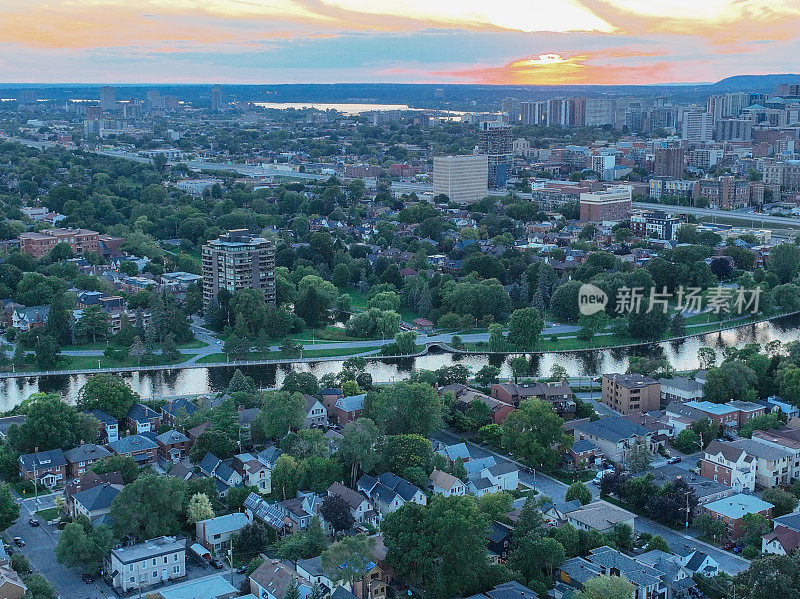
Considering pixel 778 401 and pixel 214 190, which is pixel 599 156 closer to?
pixel 214 190

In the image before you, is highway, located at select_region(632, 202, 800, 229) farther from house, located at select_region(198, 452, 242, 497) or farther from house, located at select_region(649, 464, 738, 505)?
house, located at select_region(198, 452, 242, 497)

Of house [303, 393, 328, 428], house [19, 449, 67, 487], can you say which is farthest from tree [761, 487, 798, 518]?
house [19, 449, 67, 487]

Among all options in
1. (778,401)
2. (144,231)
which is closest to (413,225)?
A: (144,231)

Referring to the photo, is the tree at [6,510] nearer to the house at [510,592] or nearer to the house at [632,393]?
the house at [510,592]

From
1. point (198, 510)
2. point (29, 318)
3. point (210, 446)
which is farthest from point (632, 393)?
point (29, 318)

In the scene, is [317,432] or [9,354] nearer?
[317,432]

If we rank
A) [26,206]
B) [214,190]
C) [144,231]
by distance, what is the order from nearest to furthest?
[144,231] → [26,206] → [214,190]

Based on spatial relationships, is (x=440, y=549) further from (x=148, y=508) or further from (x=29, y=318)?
(x=29, y=318)
